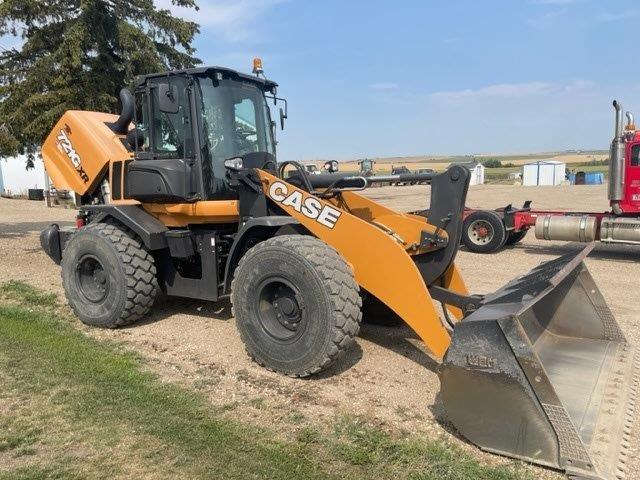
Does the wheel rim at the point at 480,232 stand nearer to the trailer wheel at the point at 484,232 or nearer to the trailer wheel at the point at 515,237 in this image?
the trailer wheel at the point at 484,232

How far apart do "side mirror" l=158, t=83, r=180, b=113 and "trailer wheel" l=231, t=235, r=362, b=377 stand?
1674 mm

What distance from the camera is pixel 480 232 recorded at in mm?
12094

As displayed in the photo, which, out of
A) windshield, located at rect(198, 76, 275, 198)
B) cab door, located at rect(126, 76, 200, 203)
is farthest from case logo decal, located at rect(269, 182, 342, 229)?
cab door, located at rect(126, 76, 200, 203)

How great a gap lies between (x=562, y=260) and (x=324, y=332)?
7.18ft

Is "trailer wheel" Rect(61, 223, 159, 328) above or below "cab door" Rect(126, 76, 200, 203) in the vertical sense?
below

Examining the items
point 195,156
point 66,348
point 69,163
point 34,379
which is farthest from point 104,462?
point 69,163

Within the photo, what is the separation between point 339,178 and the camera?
534cm

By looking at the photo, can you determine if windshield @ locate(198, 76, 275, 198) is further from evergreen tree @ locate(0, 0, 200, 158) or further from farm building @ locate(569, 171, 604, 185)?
farm building @ locate(569, 171, 604, 185)

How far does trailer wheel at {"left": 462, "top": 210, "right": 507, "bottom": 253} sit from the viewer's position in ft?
38.7

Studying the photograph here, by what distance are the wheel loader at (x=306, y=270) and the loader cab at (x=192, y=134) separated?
0.05 ft

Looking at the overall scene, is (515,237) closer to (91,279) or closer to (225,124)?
(225,124)

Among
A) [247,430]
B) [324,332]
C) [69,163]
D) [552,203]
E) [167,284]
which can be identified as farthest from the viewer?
[552,203]

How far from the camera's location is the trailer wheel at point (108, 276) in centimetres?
571

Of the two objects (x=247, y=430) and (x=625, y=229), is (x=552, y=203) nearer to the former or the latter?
(x=625, y=229)
